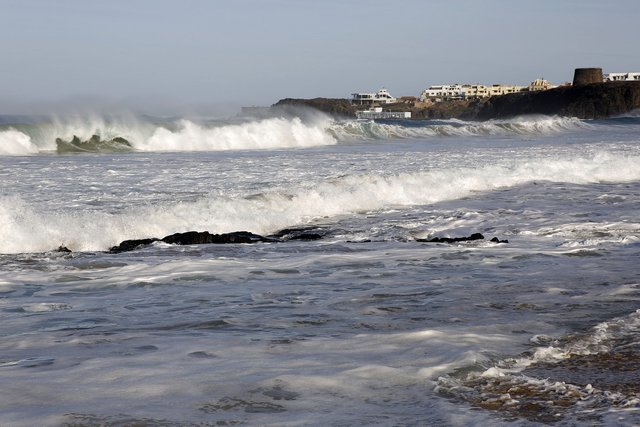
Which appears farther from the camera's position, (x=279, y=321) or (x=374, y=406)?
(x=279, y=321)

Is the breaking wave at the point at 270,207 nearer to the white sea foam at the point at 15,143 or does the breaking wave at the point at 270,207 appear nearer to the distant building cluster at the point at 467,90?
the white sea foam at the point at 15,143

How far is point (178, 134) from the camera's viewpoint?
1385 inches

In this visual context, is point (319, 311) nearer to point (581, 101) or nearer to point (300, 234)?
point (300, 234)

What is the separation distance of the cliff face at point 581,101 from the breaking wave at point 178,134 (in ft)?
188

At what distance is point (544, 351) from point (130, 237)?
237 inches

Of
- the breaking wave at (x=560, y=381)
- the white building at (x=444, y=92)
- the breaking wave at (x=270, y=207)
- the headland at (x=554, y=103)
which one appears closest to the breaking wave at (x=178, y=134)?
the breaking wave at (x=270, y=207)

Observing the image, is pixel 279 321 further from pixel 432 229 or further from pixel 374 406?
pixel 432 229

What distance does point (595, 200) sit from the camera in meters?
12.9

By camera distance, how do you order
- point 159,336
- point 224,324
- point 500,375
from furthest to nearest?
point 224,324
point 159,336
point 500,375

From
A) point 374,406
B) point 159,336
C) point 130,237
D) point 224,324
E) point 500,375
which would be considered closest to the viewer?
point 374,406

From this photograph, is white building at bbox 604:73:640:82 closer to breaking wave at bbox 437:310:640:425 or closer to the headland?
the headland

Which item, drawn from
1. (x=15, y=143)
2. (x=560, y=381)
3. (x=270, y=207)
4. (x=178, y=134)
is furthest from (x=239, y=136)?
(x=560, y=381)

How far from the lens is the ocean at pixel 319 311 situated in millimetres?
3432

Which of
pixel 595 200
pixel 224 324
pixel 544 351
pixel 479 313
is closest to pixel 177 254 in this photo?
pixel 224 324
